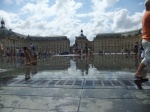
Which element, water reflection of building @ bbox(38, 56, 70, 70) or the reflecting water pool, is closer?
the reflecting water pool

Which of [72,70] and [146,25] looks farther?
[72,70]

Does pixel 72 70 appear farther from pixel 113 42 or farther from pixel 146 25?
pixel 113 42

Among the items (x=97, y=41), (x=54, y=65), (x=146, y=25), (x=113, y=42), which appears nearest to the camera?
(x=146, y=25)

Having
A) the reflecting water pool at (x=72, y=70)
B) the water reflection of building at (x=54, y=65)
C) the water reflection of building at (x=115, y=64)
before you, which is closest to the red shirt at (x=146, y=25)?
the reflecting water pool at (x=72, y=70)

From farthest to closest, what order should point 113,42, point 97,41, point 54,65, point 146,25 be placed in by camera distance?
point 97,41, point 113,42, point 54,65, point 146,25

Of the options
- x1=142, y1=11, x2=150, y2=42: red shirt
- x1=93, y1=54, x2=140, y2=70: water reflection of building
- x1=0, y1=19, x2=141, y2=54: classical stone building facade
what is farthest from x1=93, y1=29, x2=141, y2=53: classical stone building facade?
x1=142, y1=11, x2=150, y2=42: red shirt

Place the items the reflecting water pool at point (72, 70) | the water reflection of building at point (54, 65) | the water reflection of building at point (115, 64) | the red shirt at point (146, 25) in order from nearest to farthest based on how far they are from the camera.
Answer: the red shirt at point (146, 25)
the reflecting water pool at point (72, 70)
the water reflection of building at point (115, 64)
the water reflection of building at point (54, 65)

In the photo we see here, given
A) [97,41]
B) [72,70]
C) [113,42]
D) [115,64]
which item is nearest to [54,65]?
[72,70]

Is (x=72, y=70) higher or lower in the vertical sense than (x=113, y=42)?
lower

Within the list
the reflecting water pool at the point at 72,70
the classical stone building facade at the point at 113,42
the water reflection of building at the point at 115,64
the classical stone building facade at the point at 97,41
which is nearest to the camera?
the reflecting water pool at the point at 72,70

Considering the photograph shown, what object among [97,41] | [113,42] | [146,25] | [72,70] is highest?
[97,41]

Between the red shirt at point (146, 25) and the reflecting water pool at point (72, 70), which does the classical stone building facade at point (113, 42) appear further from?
the red shirt at point (146, 25)

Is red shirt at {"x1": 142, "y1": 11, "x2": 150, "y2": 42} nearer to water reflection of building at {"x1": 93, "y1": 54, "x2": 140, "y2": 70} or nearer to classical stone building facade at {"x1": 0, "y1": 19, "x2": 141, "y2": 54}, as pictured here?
water reflection of building at {"x1": 93, "y1": 54, "x2": 140, "y2": 70}

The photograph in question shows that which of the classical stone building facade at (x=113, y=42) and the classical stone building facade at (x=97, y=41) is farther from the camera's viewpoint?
the classical stone building facade at (x=113, y=42)
